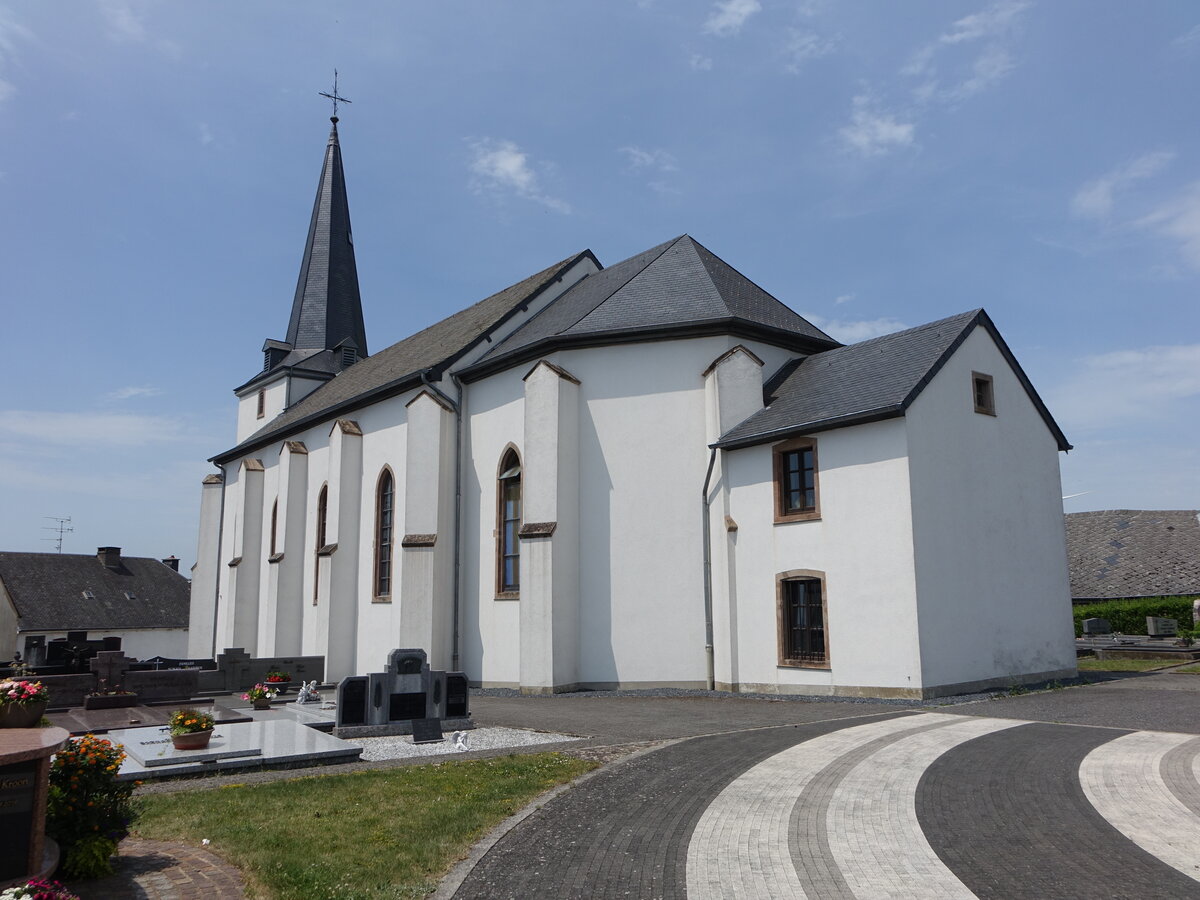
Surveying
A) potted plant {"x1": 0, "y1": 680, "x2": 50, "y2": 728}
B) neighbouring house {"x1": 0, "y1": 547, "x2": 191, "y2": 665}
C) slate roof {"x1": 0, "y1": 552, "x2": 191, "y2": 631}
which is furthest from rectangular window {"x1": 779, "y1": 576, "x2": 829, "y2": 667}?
slate roof {"x1": 0, "y1": 552, "x2": 191, "y2": 631}

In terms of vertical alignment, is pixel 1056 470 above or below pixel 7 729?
above

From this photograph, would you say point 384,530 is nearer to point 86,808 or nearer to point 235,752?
point 235,752

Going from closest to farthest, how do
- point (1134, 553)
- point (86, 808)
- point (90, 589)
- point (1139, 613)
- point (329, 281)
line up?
point (86, 808) → point (1139, 613) → point (329, 281) → point (1134, 553) → point (90, 589)

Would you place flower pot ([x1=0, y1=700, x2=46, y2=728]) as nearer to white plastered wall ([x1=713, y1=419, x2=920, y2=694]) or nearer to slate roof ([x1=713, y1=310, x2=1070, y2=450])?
white plastered wall ([x1=713, y1=419, x2=920, y2=694])

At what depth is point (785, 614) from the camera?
1789 cm

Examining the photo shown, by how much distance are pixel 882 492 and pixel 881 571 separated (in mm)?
1486

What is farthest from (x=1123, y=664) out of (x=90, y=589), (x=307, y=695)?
(x=90, y=589)

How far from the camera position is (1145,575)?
36750 mm

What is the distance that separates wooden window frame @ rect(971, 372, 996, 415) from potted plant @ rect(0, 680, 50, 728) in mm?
17076

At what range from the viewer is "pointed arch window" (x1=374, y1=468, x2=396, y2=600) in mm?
24891

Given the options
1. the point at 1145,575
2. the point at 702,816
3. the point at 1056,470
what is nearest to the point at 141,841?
the point at 702,816

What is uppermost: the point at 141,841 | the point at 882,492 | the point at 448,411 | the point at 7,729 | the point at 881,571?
the point at 448,411

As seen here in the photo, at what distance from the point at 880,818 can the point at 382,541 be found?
20167 millimetres

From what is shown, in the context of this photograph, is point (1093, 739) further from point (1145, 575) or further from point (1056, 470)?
point (1145, 575)
